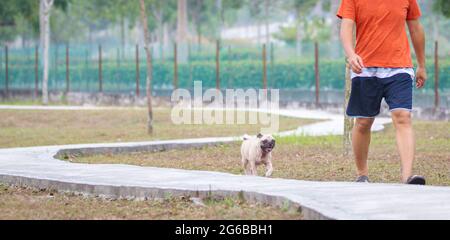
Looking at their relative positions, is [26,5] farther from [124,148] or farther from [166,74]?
[124,148]

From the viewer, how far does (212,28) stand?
338 ft

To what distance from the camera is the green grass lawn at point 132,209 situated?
9.84 meters

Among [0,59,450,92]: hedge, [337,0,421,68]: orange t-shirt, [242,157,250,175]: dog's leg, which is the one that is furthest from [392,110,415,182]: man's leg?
[0,59,450,92]: hedge

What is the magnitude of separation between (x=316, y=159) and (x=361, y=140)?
220 inches

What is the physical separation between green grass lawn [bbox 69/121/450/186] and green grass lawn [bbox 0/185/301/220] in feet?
10.3

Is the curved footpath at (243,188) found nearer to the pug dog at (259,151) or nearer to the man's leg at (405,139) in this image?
the man's leg at (405,139)

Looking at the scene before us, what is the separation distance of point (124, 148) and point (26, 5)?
34661 mm

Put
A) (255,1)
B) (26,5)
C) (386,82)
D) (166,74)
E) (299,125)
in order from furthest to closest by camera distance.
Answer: (255,1)
(26,5)
(166,74)
(299,125)
(386,82)

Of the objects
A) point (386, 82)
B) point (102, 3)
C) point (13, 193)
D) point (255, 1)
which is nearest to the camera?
point (386, 82)

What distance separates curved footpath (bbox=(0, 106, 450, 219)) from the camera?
9047mm

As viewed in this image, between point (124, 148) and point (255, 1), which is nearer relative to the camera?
point (124, 148)

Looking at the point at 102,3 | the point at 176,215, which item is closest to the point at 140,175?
the point at 176,215

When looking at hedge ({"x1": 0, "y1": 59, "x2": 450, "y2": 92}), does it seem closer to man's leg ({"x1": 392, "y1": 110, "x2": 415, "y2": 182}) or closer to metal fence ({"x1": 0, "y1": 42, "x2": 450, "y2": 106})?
metal fence ({"x1": 0, "y1": 42, "x2": 450, "y2": 106})

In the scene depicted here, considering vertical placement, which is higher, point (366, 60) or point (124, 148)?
point (366, 60)
